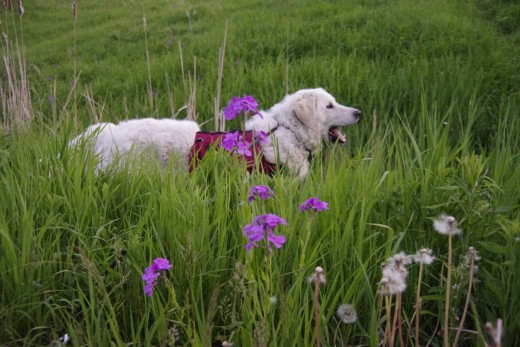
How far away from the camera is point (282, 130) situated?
425 cm

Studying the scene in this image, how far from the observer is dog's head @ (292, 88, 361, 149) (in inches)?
165

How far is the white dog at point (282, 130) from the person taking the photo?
3889mm

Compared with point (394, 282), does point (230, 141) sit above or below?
above

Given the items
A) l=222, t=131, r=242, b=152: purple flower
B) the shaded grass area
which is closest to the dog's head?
the shaded grass area

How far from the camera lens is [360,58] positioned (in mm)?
6754

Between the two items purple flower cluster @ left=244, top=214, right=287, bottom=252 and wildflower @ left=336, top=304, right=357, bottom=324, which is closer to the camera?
purple flower cluster @ left=244, top=214, right=287, bottom=252

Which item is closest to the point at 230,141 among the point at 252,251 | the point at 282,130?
the point at 252,251

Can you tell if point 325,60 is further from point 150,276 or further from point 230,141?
point 150,276

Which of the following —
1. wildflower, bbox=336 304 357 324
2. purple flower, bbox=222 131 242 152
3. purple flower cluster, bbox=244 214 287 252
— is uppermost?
purple flower cluster, bbox=244 214 287 252

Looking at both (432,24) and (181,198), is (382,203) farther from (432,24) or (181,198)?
(432,24)

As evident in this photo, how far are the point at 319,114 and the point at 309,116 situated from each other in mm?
144

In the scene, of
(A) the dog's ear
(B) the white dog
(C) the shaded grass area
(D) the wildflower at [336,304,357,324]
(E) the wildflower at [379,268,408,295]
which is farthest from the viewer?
(C) the shaded grass area

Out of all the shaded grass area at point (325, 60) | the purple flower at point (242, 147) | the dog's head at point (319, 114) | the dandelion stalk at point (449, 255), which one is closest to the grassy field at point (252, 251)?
the dandelion stalk at point (449, 255)

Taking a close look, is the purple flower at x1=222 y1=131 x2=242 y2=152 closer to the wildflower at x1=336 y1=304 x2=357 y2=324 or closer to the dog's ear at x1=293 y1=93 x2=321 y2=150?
the wildflower at x1=336 y1=304 x2=357 y2=324
